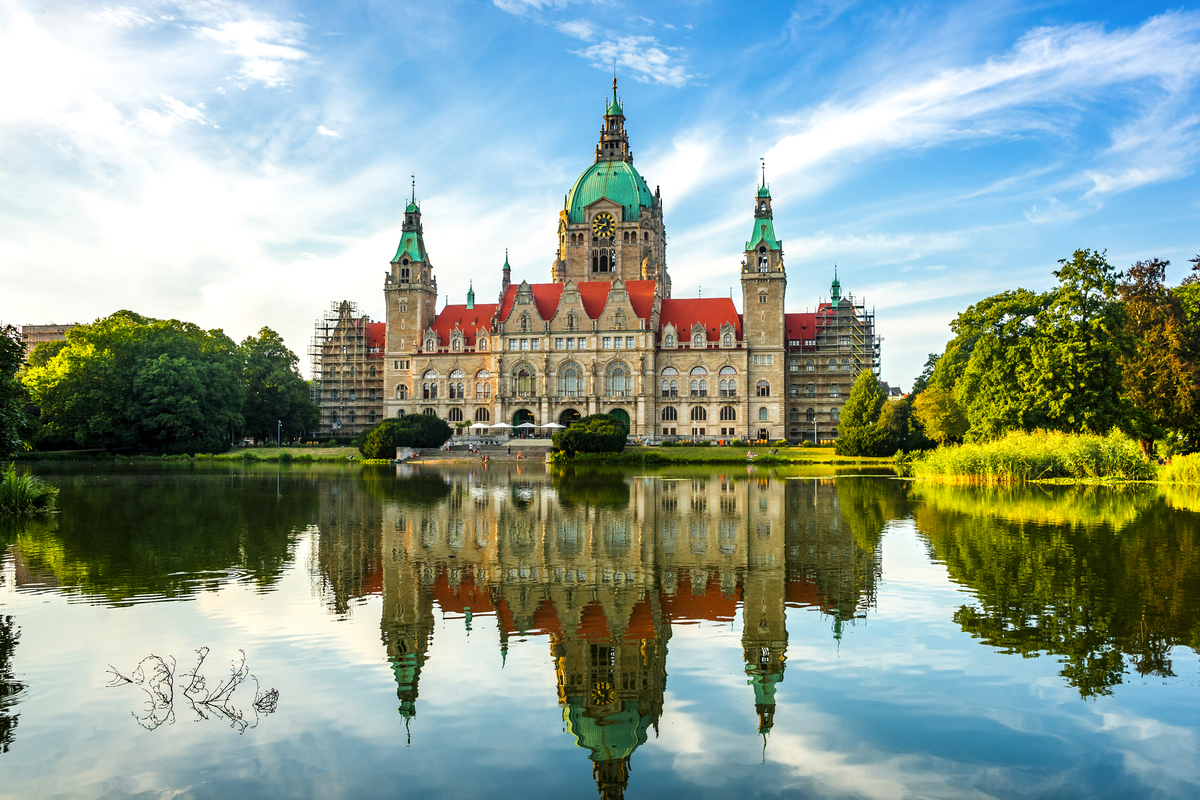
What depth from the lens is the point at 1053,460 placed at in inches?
1464

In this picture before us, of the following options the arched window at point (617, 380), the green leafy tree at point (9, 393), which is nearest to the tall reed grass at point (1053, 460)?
the green leafy tree at point (9, 393)

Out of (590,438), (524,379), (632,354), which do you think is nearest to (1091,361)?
(590,438)

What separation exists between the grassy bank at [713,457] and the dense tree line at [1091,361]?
13.5 metres

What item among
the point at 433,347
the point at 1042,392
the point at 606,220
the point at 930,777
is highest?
the point at 606,220

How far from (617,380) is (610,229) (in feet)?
71.5

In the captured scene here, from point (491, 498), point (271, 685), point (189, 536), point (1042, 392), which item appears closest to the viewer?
point (271, 685)

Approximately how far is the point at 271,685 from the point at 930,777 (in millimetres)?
6090

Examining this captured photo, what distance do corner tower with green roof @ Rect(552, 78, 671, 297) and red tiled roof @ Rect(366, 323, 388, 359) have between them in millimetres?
21004

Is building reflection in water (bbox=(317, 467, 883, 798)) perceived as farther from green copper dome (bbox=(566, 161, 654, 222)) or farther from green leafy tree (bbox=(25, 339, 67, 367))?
green copper dome (bbox=(566, 161, 654, 222))

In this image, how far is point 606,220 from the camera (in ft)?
326

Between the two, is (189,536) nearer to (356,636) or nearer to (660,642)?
(356,636)

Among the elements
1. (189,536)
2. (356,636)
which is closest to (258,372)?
(189,536)

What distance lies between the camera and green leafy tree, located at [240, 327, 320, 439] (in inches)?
3164

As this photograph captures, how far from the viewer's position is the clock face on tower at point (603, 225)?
99.1 metres
